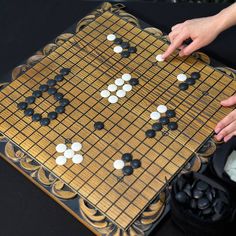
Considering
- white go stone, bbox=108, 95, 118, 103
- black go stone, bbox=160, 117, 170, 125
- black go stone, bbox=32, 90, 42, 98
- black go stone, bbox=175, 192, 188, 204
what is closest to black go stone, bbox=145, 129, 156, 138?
black go stone, bbox=160, 117, 170, 125

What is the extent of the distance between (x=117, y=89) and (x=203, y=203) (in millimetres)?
514

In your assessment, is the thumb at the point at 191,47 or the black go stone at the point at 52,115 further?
the thumb at the point at 191,47

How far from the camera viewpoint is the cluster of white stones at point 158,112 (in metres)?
1.33

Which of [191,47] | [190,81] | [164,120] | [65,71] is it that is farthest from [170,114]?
[65,71]

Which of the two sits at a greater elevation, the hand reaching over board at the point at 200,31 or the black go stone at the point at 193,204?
the hand reaching over board at the point at 200,31

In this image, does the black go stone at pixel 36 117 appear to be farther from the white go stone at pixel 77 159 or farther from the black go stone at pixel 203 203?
the black go stone at pixel 203 203

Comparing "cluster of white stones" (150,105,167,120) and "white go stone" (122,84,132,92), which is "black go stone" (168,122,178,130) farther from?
"white go stone" (122,84,132,92)

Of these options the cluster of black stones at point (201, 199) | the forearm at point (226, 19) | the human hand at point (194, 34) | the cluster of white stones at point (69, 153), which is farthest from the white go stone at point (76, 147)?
the forearm at point (226, 19)

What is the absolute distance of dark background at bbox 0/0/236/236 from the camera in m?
1.20

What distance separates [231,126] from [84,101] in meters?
0.45

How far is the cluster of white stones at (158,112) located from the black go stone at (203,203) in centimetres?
35

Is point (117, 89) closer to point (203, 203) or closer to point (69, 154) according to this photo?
point (69, 154)

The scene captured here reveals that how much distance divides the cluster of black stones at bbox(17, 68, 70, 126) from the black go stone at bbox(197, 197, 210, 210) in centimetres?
52

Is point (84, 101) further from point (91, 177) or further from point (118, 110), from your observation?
point (91, 177)
